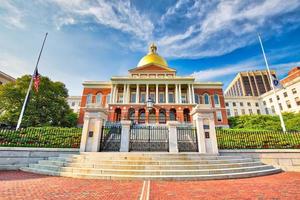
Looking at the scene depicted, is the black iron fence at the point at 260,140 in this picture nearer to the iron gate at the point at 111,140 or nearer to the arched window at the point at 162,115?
the iron gate at the point at 111,140

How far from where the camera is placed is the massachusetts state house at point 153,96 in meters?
34.9

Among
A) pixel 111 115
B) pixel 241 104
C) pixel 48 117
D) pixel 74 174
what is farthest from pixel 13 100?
pixel 241 104

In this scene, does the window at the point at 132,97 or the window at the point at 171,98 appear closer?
the window at the point at 171,98

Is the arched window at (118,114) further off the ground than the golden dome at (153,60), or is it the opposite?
the golden dome at (153,60)

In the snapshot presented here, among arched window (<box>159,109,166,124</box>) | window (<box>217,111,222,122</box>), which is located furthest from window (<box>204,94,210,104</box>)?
arched window (<box>159,109,166,124</box>)

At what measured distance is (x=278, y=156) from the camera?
9.01 meters

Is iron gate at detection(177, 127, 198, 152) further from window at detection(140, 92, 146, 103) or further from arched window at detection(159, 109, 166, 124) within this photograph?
window at detection(140, 92, 146, 103)

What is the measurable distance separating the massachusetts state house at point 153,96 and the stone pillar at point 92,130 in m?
23.6

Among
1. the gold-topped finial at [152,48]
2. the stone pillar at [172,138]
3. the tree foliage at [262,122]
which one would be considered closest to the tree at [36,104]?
the stone pillar at [172,138]

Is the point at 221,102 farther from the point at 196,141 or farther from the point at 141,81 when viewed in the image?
the point at 196,141

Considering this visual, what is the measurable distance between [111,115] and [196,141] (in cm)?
2644

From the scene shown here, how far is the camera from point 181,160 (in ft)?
25.1

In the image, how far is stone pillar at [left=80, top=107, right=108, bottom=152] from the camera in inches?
372

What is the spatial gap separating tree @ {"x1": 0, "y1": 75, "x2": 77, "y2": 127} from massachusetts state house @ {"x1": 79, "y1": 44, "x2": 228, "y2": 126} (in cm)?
631
